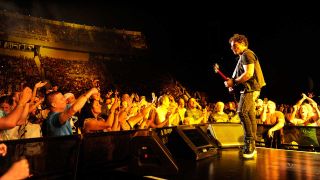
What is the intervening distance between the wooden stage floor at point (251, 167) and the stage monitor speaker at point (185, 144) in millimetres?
110

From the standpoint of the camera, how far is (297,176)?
2951 millimetres

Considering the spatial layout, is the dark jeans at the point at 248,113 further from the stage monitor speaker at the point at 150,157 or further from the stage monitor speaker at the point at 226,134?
the stage monitor speaker at the point at 150,157

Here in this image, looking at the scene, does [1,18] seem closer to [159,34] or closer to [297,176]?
[159,34]

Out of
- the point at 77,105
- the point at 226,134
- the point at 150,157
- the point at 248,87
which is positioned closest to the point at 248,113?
the point at 248,87

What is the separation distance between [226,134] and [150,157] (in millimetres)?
2378

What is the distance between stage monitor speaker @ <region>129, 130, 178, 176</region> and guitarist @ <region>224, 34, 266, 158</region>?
142cm

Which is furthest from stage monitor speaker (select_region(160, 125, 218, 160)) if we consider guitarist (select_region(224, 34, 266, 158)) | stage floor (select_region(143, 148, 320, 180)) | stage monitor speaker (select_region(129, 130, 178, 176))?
stage monitor speaker (select_region(129, 130, 178, 176))

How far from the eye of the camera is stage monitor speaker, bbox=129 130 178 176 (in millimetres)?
2947

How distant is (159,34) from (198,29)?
15880 mm

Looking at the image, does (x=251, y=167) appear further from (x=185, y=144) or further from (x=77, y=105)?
(x=77, y=105)

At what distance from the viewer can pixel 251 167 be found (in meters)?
3.38

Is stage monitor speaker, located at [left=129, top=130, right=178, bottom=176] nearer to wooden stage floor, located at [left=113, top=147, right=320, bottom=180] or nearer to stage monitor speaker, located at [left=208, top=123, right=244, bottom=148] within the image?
wooden stage floor, located at [left=113, top=147, right=320, bottom=180]

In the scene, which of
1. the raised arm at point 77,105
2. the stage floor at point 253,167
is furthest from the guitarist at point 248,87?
the raised arm at point 77,105

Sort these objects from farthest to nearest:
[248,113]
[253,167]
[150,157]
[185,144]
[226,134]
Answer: [226,134]
[248,113]
[185,144]
[253,167]
[150,157]
